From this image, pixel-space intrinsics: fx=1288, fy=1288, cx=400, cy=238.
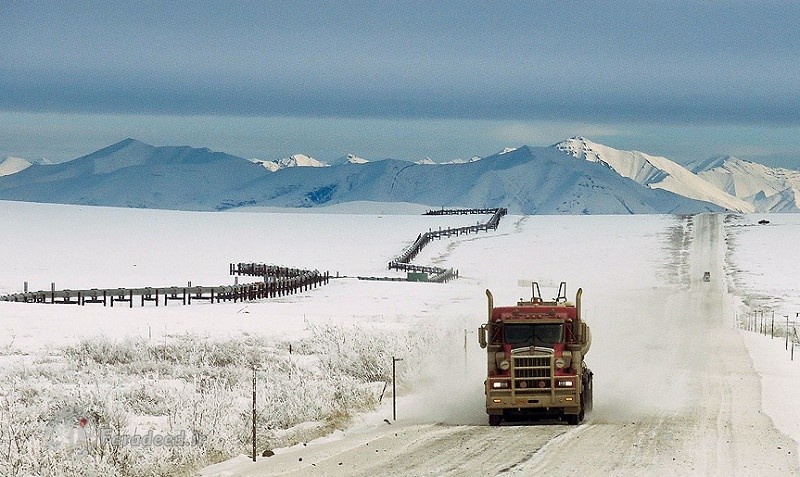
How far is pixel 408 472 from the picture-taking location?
20.7 meters

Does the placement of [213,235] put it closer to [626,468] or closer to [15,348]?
[15,348]

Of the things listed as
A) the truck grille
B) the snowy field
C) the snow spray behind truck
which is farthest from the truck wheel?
the truck grille

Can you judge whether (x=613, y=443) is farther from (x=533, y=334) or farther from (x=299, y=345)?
(x=299, y=345)

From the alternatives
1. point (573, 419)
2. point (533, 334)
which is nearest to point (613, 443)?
point (573, 419)

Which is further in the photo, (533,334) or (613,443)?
(533,334)

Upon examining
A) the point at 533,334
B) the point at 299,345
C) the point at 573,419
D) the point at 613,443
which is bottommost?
the point at 613,443

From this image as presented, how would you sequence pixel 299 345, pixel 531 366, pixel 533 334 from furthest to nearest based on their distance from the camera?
pixel 299 345 < pixel 533 334 < pixel 531 366

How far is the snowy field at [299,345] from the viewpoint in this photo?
2342cm

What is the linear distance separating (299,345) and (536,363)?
42.9ft

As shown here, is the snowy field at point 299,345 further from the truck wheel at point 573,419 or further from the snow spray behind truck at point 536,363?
the snow spray behind truck at point 536,363

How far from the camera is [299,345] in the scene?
38.2 meters

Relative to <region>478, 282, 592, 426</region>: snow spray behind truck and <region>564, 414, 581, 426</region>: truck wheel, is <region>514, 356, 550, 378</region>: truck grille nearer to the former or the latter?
<region>478, 282, 592, 426</region>: snow spray behind truck

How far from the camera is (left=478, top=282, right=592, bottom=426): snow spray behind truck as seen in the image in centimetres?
2611

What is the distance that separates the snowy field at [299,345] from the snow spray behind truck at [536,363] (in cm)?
116
